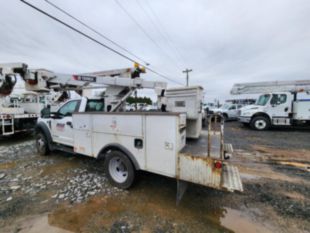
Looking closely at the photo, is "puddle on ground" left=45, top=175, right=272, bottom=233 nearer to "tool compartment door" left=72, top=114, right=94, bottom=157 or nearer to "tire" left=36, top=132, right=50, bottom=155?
"tool compartment door" left=72, top=114, right=94, bottom=157

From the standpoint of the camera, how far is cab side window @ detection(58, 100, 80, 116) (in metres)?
4.75

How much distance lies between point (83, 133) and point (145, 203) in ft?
7.31

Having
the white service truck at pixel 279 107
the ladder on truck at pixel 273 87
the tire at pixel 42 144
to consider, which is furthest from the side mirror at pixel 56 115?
the ladder on truck at pixel 273 87

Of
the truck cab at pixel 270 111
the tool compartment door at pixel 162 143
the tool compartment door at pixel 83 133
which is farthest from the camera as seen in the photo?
the truck cab at pixel 270 111

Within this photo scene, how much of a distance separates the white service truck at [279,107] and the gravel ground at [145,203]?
683cm

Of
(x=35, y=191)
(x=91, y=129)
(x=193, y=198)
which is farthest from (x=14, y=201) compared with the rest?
(x=193, y=198)

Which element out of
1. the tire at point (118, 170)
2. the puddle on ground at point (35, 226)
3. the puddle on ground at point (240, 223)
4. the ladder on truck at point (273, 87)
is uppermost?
the ladder on truck at point (273, 87)

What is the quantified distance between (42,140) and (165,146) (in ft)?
16.6

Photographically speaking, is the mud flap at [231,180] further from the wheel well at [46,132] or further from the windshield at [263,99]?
the windshield at [263,99]

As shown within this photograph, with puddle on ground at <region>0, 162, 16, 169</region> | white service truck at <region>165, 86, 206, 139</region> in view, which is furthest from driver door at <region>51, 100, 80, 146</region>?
white service truck at <region>165, 86, 206, 139</region>

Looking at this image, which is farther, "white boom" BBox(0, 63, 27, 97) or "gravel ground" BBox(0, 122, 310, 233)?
"white boom" BBox(0, 63, 27, 97)

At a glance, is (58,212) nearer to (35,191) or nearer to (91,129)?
(35,191)

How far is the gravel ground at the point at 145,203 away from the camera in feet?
7.84

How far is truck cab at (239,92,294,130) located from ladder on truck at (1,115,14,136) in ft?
45.4
